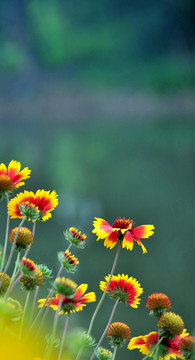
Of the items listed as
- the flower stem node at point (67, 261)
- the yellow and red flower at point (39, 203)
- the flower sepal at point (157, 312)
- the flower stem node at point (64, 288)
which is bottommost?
the flower stem node at point (64, 288)

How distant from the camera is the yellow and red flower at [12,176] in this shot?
61 cm

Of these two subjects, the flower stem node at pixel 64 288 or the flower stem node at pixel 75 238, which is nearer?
the flower stem node at pixel 64 288

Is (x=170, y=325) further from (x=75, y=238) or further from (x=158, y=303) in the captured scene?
(x=75, y=238)

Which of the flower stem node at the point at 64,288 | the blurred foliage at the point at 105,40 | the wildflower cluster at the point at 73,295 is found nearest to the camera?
the flower stem node at the point at 64,288

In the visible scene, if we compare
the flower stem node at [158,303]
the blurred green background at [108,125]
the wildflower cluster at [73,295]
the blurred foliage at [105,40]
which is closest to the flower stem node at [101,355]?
the wildflower cluster at [73,295]

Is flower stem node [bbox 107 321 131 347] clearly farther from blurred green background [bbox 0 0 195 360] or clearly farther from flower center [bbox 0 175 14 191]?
blurred green background [bbox 0 0 195 360]

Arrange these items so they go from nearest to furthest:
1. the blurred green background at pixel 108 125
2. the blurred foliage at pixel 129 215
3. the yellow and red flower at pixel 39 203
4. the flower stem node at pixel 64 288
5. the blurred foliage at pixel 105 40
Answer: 1. the flower stem node at pixel 64 288
2. the yellow and red flower at pixel 39 203
3. the blurred foliage at pixel 129 215
4. the blurred green background at pixel 108 125
5. the blurred foliage at pixel 105 40

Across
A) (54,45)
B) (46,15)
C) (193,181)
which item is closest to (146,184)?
(193,181)

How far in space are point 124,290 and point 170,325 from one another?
4.0 inches

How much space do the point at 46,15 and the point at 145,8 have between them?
11.0 m

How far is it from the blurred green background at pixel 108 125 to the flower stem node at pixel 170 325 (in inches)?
A: 81.7

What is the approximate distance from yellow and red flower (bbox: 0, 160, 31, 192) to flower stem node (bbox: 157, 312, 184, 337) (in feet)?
0.72

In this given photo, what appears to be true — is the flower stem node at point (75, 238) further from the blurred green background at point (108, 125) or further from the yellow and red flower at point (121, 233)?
the blurred green background at point (108, 125)

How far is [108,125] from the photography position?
37.5 metres
